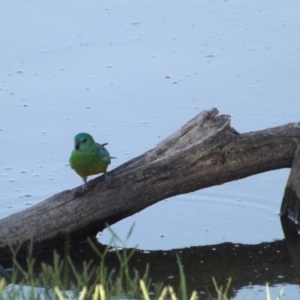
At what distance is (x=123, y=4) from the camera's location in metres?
11.1

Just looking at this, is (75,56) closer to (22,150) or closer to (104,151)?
(22,150)

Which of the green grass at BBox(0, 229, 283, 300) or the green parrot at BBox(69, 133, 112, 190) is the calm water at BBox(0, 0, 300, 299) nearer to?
the green parrot at BBox(69, 133, 112, 190)

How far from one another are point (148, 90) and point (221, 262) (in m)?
2.91

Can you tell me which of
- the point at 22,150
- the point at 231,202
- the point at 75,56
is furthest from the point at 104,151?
the point at 75,56

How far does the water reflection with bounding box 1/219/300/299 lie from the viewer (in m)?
5.80

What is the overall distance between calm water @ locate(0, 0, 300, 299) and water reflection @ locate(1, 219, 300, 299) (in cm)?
7

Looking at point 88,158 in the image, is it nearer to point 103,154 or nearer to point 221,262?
point 103,154

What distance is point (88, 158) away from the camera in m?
5.91

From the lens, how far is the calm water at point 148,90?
660 centimetres

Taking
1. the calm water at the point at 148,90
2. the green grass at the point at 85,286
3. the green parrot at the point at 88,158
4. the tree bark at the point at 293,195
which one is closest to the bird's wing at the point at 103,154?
the green parrot at the point at 88,158

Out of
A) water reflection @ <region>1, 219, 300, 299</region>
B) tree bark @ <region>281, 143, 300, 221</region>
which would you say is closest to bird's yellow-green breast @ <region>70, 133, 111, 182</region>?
water reflection @ <region>1, 219, 300, 299</region>

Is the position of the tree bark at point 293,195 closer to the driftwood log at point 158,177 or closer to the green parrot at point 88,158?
the driftwood log at point 158,177

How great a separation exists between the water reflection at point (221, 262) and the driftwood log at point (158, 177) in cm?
25

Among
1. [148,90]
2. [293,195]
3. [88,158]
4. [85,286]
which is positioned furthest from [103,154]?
[85,286]
